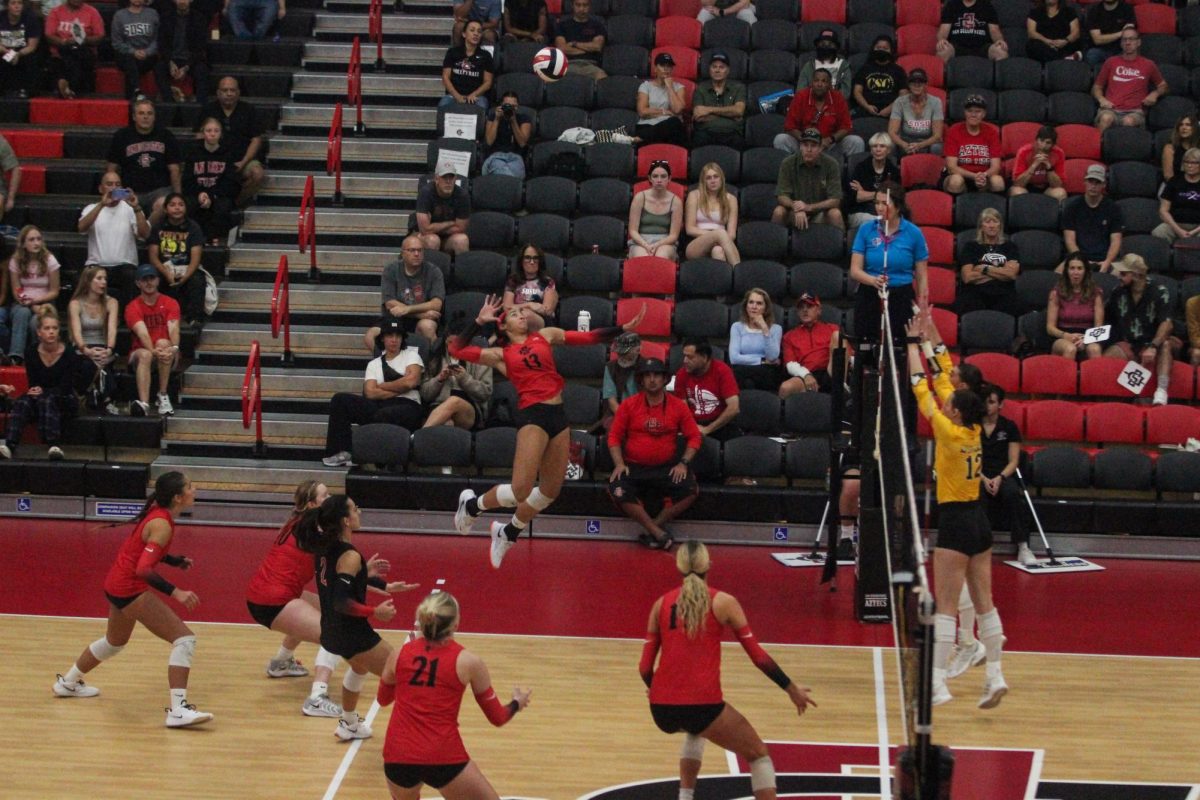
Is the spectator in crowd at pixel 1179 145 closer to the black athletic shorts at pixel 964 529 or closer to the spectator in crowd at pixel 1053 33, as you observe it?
the spectator in crowd at pixel 1053 33

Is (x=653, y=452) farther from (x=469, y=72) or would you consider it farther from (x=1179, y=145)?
(x=1179, y=145)

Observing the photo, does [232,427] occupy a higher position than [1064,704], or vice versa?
[232,427]

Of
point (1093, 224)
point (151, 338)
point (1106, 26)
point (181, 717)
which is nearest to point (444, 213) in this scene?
point (151, 338)

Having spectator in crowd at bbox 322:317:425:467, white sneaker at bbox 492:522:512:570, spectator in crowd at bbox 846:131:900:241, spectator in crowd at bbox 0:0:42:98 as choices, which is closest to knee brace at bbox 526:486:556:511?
white sneaker at bbox 492:522:512:570

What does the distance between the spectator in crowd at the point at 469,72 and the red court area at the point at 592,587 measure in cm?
600

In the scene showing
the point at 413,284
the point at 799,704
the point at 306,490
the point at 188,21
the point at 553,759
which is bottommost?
the point at 553,759

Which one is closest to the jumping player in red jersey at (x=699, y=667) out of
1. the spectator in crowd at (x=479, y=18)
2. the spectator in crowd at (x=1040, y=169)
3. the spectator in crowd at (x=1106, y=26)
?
the spectator in crowd at (x=1040, y=169)

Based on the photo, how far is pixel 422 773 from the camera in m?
7.59

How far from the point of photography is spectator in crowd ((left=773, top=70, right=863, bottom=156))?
17.3m

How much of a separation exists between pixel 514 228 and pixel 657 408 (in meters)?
3.50

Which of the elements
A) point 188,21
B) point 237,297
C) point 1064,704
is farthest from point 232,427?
point 1064,704

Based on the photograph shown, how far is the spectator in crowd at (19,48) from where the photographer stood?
1873 centimetres

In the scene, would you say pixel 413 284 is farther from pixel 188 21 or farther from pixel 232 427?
pixel 188 21

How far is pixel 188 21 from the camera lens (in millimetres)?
18938
